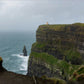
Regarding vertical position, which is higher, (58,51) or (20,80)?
(20,80)

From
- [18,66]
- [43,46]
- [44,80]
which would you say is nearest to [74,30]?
[43,46]

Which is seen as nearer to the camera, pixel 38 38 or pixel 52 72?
pixel 52 72

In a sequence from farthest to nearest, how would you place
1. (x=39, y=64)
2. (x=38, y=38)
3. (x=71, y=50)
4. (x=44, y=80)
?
1. (x=38, y=38)
2. (x=71, y=50)
3. (x=39, y=64)
4. (x=44, y=80)

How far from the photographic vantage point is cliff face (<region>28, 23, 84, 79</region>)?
51.2 metres

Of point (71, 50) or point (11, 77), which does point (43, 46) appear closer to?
point (71, 50)

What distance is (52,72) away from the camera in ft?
164

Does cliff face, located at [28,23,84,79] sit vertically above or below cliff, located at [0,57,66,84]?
below

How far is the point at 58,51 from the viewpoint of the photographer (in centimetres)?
6569

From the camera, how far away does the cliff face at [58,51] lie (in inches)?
2018

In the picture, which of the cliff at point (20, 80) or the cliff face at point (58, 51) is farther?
the cliff face at point (58, 51)

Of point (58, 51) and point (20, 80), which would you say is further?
point (58, 51)

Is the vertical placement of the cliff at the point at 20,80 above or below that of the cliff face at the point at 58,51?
above

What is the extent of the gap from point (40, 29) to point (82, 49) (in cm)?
3304

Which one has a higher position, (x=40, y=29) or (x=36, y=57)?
(x=40, y=29)
